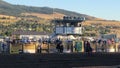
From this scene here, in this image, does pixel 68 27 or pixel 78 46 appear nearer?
pixel 78 46

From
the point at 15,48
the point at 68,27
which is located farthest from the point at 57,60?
the point at 68,27

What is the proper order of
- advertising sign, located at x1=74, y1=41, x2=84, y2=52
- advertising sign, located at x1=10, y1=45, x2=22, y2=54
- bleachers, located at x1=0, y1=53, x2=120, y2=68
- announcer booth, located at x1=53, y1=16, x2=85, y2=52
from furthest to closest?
announcer booth, located at x1=53, y1=16, x2=85, y2=52 → advertising sign, located at x1=74, y1=41, x2=84, y2=52 → advertising sign, located at x1=10, y1=45, x2=22, y2=54 → bleachers, located at x1=0, y1=53, x2=120, y2=68

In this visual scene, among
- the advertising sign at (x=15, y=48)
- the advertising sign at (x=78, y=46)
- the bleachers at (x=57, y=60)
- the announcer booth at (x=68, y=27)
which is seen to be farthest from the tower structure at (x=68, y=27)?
the bleachers at (x=57, y=60)

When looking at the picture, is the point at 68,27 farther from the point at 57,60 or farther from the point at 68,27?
the point at 57,60

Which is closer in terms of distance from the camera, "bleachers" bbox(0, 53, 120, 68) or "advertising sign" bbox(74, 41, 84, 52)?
"bleachers" bbox(0, 53, 120, 68)

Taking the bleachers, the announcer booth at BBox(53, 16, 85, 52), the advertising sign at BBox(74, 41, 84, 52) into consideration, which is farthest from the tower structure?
the bleachers

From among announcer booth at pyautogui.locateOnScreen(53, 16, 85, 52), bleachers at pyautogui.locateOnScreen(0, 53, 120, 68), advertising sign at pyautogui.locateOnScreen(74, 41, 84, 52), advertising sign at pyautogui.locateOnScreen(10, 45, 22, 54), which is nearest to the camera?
bleachers at pyautogui.locateOnScreen(0, 53, 120, 68)

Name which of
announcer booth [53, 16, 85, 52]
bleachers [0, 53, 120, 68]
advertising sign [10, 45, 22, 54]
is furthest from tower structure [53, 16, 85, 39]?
bleachers [0, 53, 120, 68]

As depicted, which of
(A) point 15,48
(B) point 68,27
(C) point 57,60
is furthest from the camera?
(B) point 68,27

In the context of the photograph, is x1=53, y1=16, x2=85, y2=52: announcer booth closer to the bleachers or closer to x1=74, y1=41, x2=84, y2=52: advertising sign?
x1=74, y1=41, x2=84, y2=52: advertising sign

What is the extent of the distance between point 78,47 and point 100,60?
9991 millimetres

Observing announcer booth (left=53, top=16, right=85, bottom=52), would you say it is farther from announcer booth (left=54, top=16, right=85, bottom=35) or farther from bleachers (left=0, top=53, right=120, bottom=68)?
bleachers (left=0, top=53, right=120, bottom=68)

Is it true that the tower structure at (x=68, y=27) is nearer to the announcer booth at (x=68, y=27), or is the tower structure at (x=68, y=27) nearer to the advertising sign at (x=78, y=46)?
the announcer booth at (x=68, y=27)

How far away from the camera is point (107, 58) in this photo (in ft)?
104
